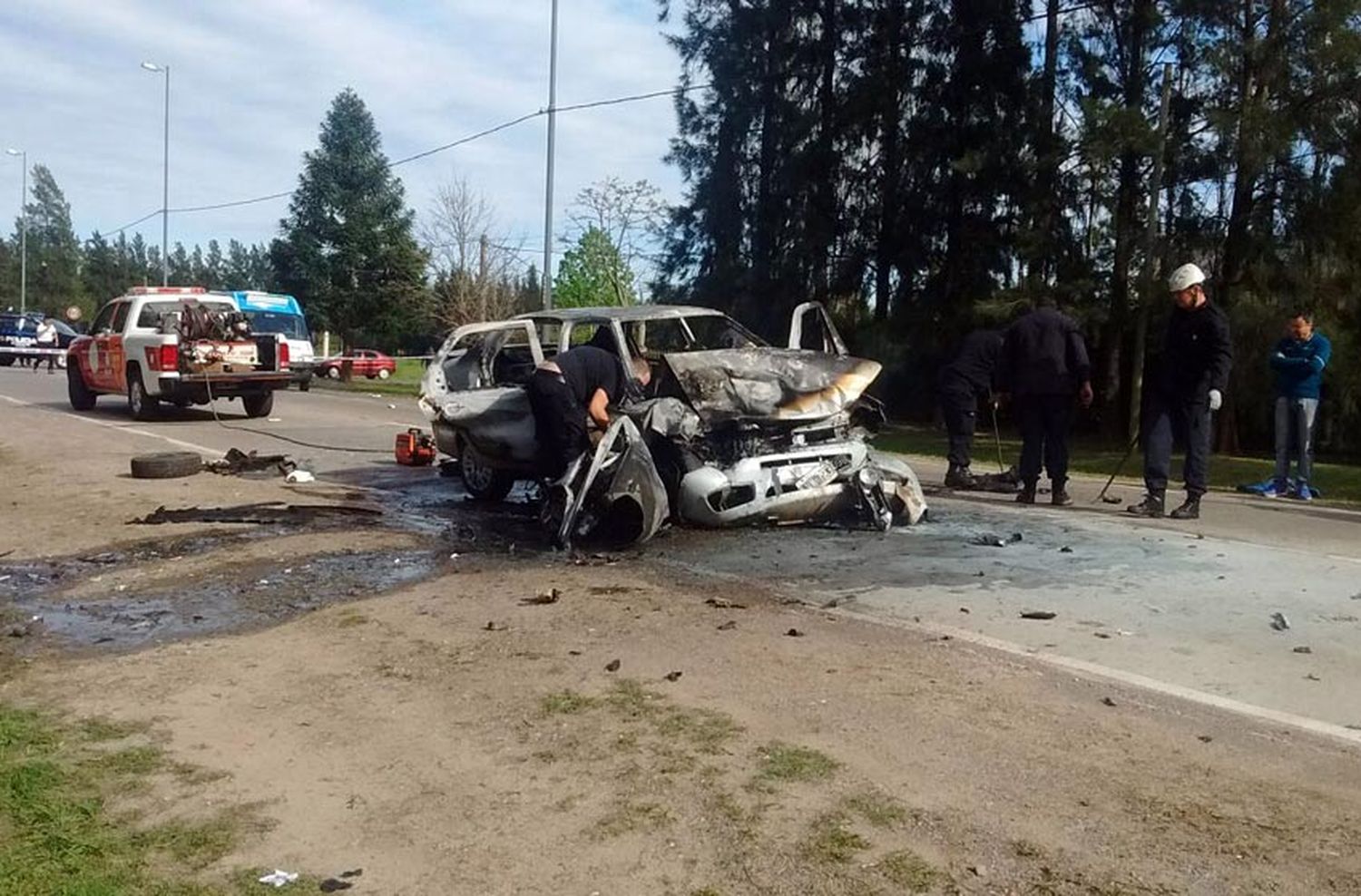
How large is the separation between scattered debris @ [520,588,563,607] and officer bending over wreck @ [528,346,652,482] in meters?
1.77

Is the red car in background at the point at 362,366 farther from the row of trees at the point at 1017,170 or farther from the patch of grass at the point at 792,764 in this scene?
the patch of grass at the point at 792,764

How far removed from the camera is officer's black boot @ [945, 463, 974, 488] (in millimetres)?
11414

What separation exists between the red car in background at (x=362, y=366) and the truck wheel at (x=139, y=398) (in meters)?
21.9

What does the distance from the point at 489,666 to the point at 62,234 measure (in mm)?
114763

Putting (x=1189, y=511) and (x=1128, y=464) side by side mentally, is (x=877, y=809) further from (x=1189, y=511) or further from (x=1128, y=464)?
(x=1128, y=464)

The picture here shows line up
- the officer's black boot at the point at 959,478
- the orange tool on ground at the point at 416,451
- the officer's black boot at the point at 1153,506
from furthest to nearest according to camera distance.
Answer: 1. the orange tool on ground at the point at 416,451
2. the officer's black boot at the point at 959,478
3. the officer's black boot at the point at 1153,506

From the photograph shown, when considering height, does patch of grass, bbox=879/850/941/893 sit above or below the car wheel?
below

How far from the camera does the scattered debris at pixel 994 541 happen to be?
811 cm

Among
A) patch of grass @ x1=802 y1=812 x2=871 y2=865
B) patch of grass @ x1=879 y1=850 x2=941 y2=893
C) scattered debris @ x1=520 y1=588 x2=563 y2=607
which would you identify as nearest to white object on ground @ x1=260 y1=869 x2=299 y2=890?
patch of grass @ x1=802 y1=812 x2=871 y2=865

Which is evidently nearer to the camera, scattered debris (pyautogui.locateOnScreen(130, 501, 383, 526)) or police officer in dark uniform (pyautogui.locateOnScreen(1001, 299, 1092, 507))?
scattered debris (pyautogui.locateOnScreen(130, 501, 383, 526))

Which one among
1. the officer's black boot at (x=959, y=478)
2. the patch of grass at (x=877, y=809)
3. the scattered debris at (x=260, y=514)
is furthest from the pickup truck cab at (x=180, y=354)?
the patch of grass at (x=877, y=809)

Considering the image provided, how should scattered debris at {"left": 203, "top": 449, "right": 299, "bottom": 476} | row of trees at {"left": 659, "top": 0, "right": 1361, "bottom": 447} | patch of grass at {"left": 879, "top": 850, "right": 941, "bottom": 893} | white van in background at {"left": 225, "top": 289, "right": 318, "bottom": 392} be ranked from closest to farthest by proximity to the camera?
patch of grass at {"left": 879, "top": 850, "right": 941, "bottom": 893}
scattered debris at {"left": 203, "top": 449, "right": 299, "bottom": 476}
row of trees at {"left": 659, "top": 0, "right": 1361, "bottom": 447}
white van in background at {"left": 225, "top": 289, "right": 318, "bottom": 392}

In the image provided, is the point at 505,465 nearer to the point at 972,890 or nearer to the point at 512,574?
the point at 512,574

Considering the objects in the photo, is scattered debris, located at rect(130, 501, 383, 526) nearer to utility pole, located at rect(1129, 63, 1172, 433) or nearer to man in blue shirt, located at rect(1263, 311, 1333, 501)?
man in blue shirt, located at rect(1263, 311, 1333, 501)
